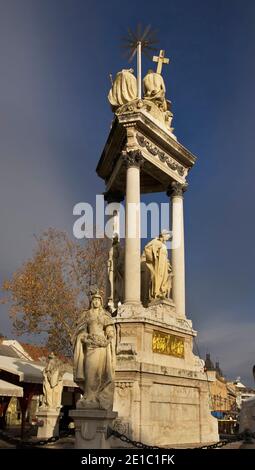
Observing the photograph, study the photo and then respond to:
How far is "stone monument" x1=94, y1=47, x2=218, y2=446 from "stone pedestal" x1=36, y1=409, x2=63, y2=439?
4.01 metres

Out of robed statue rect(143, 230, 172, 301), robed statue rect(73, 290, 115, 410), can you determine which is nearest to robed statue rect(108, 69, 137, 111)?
robed statue rect(143, 230, 172, 301)

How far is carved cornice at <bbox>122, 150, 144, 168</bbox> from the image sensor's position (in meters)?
14.8

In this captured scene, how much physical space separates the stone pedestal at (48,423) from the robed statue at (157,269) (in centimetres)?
472

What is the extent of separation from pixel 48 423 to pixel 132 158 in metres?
8.52

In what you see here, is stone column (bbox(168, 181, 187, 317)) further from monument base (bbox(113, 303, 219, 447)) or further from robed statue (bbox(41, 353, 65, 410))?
robed statue (bbox(41, 353, 65, 410))

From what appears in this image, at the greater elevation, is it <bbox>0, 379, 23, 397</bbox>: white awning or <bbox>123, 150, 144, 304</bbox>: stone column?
<bbox>123, 150, 144, 304</bbox>: stone column

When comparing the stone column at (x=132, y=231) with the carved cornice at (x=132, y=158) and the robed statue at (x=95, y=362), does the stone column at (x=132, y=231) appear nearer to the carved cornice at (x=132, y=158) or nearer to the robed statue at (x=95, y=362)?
the carved cornice at (x=132, y=158)

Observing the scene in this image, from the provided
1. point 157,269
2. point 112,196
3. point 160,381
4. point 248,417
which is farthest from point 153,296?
point 248,417

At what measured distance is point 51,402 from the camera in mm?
15547

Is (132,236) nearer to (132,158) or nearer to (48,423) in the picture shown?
(132,158)

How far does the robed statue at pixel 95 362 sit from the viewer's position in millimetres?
9180

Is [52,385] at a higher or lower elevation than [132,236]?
lower

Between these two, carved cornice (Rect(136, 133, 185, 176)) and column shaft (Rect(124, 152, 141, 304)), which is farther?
carved cornice (Rect(136, 133, 185, 176))
